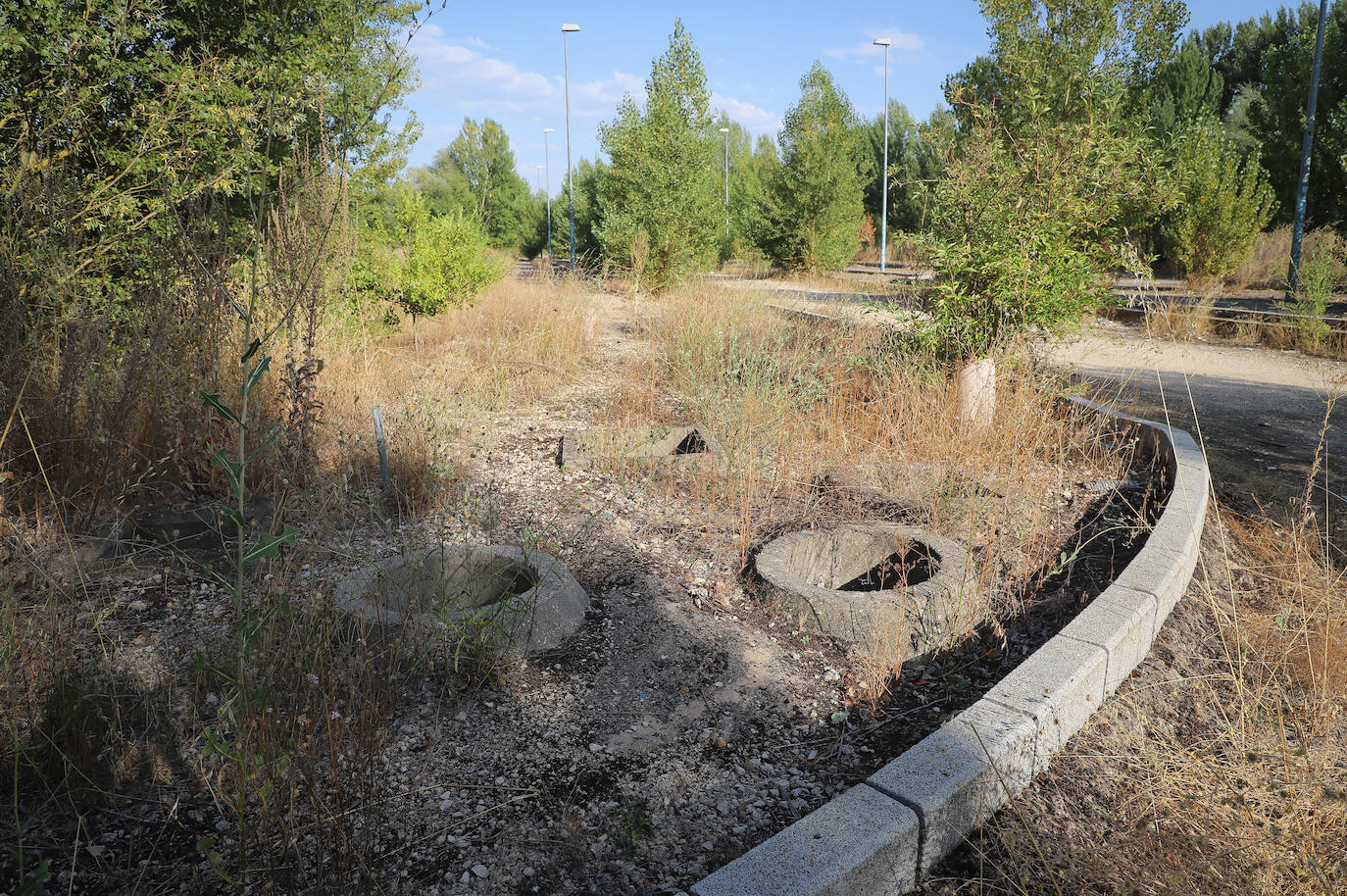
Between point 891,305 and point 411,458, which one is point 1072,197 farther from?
point 411,458

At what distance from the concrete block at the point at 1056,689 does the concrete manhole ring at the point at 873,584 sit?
474mm

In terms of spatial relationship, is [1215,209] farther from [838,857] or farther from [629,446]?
[838,857]

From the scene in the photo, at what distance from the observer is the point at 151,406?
3768mm

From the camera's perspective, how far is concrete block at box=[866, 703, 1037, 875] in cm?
185

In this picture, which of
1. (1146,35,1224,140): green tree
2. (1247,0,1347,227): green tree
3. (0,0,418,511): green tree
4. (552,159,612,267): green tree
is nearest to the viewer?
(0,0,418,511): green tree

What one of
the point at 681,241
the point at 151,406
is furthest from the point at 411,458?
the point at 681,241

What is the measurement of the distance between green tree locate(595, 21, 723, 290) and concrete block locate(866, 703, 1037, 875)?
13.9 metres

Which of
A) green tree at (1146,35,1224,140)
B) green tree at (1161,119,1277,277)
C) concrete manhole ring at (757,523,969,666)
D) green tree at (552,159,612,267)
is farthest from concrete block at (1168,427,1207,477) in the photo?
green tree at (552,159,612,267)

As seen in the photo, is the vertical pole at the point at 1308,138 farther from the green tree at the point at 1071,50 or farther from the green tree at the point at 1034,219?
the green tree at the point at 1034,219

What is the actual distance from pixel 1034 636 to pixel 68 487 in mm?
3783

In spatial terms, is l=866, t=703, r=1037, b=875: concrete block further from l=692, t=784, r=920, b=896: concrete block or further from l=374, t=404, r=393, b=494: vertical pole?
l=374, t=404, r=393, b=494: vertical pole

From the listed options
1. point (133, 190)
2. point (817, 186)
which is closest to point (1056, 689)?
point (133, 190)

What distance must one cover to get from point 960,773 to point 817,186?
2058 centimetres

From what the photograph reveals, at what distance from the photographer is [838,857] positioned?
1.66m
